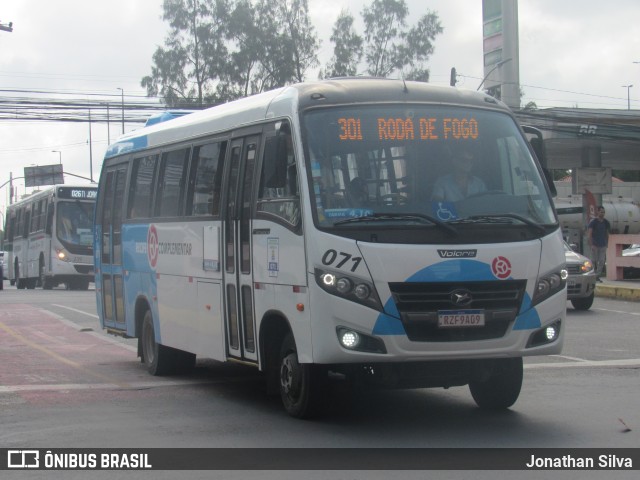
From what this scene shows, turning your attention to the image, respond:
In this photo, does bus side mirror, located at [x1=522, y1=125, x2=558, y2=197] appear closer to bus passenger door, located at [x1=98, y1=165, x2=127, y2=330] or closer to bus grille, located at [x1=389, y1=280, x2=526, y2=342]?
bus grille, located at [x1=389, y1=280, x2=526, y2=342]

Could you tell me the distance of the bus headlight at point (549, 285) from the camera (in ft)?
28.6

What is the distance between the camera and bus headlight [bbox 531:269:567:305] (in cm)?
871

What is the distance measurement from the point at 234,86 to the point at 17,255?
62.4 ft

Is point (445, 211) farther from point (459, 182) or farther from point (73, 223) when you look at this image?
point (73, 223)

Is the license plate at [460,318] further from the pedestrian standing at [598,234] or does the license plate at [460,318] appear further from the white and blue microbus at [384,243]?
the pedestrian standing at [598,234]

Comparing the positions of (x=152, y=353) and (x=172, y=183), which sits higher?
(x=172, y=183)

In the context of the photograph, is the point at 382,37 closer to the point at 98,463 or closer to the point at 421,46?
the point at 421,46

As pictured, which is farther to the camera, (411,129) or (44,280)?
(44,280)

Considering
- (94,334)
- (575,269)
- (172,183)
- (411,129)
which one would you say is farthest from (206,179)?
(575,269)

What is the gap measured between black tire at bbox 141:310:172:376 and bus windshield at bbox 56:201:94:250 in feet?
76.2

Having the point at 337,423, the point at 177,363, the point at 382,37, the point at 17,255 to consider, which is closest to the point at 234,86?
the point at 382,37

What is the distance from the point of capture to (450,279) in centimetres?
834

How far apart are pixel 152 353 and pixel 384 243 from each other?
17.6 feet

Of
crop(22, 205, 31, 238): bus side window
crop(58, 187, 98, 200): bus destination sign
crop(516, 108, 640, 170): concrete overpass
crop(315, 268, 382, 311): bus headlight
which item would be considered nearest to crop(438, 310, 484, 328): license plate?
crop(315, 268, 382, 311): bus headlight
